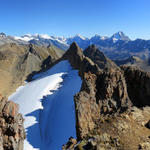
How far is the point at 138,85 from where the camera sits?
26.7m

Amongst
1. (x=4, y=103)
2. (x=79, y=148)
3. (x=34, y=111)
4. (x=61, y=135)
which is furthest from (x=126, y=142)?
(x=34, y=111)

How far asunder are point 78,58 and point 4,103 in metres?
58.4

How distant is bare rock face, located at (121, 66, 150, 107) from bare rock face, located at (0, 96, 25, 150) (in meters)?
18.7

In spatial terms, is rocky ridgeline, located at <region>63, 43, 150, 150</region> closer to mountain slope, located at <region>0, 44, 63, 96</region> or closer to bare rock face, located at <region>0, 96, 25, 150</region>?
bare rock face, located at <region>0, 96, 25, 150</region>

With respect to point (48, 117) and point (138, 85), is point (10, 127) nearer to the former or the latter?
point (138, 85)

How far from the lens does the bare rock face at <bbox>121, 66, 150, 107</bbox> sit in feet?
82.7

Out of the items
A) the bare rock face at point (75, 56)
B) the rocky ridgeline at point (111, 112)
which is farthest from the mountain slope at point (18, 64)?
the rocky ridgeline at point (111, 112)

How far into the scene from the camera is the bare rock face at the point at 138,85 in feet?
82.7

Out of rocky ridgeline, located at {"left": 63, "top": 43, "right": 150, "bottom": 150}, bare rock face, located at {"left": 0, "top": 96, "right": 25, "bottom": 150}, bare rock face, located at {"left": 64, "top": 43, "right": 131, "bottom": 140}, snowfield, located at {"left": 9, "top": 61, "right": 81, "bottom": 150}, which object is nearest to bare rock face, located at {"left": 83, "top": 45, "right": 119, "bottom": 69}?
snowfield, located at {"left": 9, "top": 61, "right": 81, "bottom": 150}

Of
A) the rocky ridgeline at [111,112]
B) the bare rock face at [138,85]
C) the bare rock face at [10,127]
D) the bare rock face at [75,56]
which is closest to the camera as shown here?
the rocky ridgeline at [111,112]

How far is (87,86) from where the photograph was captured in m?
23.0

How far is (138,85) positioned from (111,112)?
8508 mm

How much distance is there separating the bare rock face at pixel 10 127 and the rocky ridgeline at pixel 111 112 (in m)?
6.63

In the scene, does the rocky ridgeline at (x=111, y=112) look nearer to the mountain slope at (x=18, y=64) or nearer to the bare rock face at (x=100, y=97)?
the bare rock face at (x=100, y=97)
